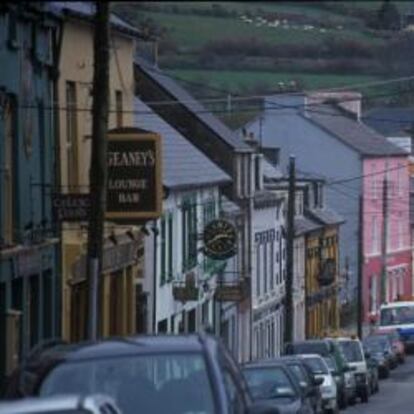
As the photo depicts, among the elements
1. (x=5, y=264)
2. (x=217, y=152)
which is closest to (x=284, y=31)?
(x=217, y=152)

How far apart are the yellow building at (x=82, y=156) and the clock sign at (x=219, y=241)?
7.19 meters

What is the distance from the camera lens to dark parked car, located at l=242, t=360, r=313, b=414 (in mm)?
28559

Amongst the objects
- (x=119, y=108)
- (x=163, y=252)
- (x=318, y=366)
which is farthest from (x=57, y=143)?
(x=163, y=252)

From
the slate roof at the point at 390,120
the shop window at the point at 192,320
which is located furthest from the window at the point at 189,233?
the slate roof at the point at 390,120

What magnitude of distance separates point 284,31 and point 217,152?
4463 mm

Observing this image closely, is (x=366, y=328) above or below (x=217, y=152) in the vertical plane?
below

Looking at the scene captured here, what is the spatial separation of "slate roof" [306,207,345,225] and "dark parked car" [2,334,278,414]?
6363 centimetres

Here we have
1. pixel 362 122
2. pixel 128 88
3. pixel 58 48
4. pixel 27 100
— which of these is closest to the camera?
pixel 27 100

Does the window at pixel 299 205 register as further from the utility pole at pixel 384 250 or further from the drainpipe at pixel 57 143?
the drainpipe at pixel 57 143

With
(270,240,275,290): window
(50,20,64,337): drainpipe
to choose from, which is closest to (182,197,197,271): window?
(50,20,64,337): drainpipe

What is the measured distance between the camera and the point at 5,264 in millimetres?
31281

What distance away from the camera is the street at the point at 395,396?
47.4 metres

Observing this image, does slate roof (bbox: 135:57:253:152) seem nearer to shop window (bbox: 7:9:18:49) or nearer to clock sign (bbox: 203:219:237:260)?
clock sign (bbox: 203:219:237:260)

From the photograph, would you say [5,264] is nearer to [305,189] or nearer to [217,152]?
[217,152]
